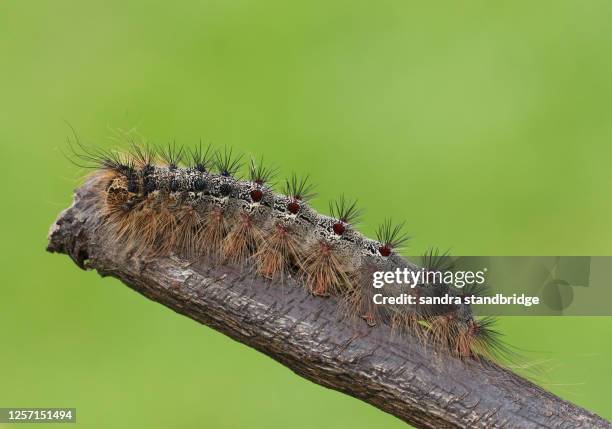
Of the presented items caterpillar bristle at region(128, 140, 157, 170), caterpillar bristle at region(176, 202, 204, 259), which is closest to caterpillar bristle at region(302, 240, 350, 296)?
caterpillar bristle at region(176, 202, 204, 259)

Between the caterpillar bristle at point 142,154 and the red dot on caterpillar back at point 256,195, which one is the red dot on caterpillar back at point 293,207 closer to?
the red dot on caterpillar back at point 256,195

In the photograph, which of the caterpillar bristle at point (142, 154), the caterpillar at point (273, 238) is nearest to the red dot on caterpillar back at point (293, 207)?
the caterpillar at point (273, 238)

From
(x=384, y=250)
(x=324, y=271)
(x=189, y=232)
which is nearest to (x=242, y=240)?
(x=189, y=232)

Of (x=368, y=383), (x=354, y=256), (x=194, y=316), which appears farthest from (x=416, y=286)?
(x=194, y=316)

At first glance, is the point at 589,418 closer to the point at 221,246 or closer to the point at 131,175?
the point at 221,246

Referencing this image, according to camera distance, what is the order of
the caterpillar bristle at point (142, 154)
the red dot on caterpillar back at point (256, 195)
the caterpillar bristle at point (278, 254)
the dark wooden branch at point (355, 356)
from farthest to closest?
the caterpillar bristle at point (142, 154) → the red dot on caterpillar back at point (256, 195) → the caterpillar bristle at point (278, 254) → the dark wooden branch at point (355, 356)

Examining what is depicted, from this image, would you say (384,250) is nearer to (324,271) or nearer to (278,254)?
(324,271)

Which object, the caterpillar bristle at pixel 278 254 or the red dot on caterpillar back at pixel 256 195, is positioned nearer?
the caterpillar bristle at pixel 278 254

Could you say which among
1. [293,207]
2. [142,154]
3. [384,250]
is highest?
[142,154]
